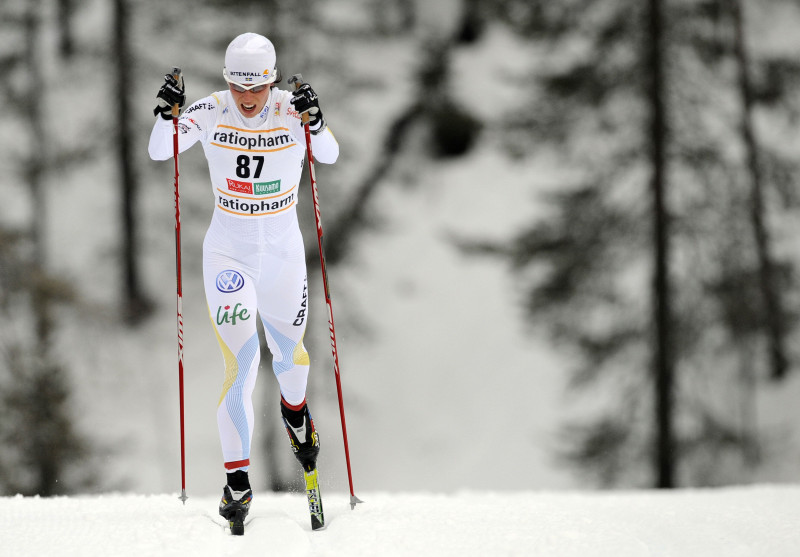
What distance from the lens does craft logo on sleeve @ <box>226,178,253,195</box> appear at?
5.72 m

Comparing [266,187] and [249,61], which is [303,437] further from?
[249,61]

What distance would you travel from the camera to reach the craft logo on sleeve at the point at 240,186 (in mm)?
5719

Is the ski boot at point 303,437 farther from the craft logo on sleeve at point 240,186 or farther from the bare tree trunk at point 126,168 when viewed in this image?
the bare tree trunk at point 126,168

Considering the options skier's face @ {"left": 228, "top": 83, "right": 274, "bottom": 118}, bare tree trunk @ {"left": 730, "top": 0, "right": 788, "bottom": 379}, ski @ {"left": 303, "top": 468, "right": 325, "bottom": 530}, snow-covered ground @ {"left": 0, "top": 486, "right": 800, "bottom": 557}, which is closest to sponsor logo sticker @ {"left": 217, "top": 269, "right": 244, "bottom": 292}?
skier's face @ {"left": 228, "top": 83, "right": 274, "bottom": 118}

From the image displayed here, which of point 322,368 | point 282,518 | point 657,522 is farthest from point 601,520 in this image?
point 322,368

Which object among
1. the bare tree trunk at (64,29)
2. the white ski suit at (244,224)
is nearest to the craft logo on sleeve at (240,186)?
the white ski suit at (244,224)

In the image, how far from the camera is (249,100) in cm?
562

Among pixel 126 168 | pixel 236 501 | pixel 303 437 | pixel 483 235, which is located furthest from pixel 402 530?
pixel 483 235

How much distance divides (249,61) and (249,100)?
9.7 inches

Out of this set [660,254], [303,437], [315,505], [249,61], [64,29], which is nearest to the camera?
[249,61]

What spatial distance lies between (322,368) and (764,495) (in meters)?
9.95

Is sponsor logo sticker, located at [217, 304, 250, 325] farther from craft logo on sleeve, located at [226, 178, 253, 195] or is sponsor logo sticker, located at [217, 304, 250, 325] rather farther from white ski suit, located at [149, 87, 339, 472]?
craft logo on sleeve, located at [226, 178, 253, 195]

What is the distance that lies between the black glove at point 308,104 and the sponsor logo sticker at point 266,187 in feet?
1.47

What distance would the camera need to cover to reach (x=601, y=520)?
6312 millimetres
